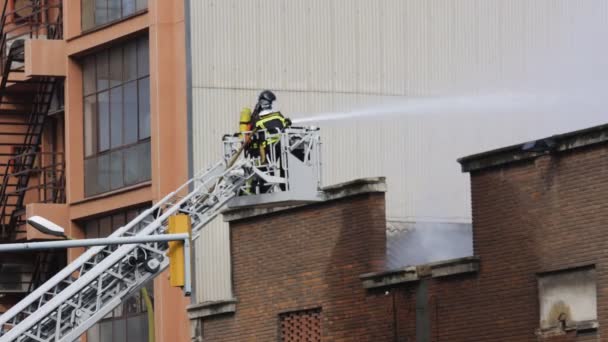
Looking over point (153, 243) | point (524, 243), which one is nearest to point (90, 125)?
point (153, 243)

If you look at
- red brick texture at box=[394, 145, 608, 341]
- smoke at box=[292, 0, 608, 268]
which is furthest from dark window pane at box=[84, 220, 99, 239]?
red brick texture at box=[394, 145, 608, 341]

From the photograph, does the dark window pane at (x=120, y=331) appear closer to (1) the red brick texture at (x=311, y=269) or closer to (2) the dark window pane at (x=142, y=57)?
(2) the dark window pane at (x=142, y=57)

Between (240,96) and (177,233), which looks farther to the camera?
(240,96)

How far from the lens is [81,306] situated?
35.0 meters

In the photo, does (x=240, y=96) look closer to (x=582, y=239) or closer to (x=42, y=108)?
(x=42, y=108)

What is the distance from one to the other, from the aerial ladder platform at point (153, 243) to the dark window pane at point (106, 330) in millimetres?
10253

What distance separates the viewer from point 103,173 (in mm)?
48531

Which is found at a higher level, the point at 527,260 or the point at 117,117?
the point at 117,117

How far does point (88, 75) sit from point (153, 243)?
14.7 meters

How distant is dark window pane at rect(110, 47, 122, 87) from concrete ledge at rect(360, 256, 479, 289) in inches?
543

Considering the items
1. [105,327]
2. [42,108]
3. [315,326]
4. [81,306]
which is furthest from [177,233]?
[42,108]

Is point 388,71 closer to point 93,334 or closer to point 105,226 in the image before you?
point 105,226

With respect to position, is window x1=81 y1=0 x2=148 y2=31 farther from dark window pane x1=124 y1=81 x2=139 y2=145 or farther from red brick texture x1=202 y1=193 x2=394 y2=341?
red brick texture x1=202 y1=193 x2=394 y2=341

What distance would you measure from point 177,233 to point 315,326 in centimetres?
899
